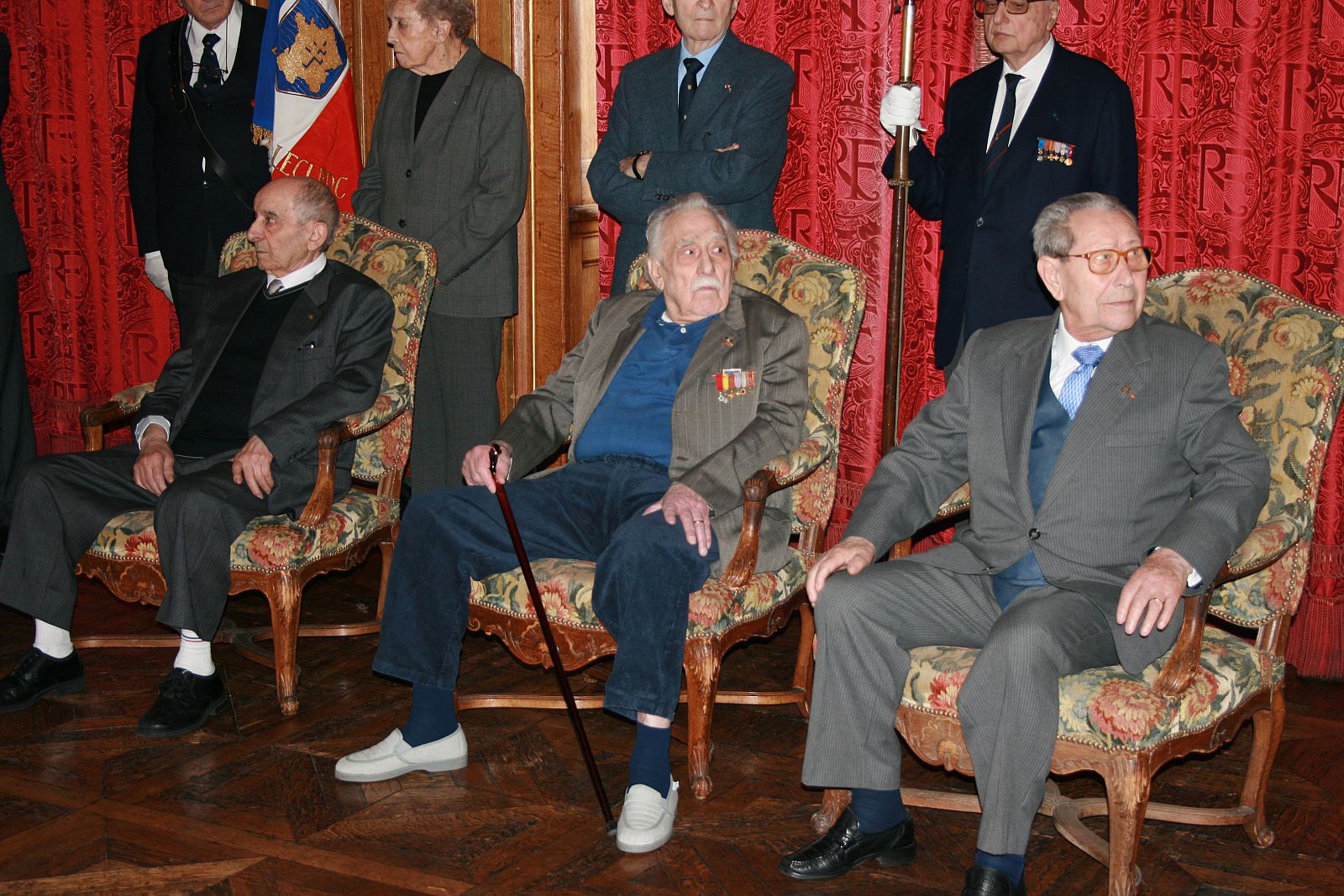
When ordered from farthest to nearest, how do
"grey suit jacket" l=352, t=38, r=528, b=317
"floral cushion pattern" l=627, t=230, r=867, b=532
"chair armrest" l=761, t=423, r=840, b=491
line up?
1. "grey suit jacket" l=352, t=38, r=528, b=317
2. "floral cushion pattern" l=627, t=230, r=867, b=532
3. "chair armrest" l=761, t=423, r=840, b=491

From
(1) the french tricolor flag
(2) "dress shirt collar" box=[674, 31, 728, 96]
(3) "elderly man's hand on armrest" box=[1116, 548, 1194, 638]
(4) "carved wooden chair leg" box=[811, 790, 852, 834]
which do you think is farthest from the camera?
(1) the french tricolor flag

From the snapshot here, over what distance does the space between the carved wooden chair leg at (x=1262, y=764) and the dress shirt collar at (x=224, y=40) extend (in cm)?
368

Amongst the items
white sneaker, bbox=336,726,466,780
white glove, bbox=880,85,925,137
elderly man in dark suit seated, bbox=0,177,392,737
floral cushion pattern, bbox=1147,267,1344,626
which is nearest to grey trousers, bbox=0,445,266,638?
elderly man in dark suit seated, bbox=0,177,392,737

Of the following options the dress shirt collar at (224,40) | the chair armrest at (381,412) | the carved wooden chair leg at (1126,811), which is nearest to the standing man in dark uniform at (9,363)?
the dress shirt collar at (224,40)

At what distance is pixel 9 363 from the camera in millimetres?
4617

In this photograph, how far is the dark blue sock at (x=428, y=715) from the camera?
3086 mm

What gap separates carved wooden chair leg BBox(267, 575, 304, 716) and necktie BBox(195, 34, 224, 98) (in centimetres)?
198

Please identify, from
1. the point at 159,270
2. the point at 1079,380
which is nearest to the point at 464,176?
the point at 159,270

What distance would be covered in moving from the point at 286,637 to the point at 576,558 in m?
0.85

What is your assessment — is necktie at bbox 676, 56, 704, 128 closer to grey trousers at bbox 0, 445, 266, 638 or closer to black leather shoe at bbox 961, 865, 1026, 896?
grey trousers at bbox 0, 445, 266, 638

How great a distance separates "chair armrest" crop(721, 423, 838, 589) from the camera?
9.71ft

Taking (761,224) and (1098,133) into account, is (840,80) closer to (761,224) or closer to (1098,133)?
(761,224)

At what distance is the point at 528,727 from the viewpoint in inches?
133

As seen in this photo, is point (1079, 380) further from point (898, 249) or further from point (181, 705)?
point (181, 705)
